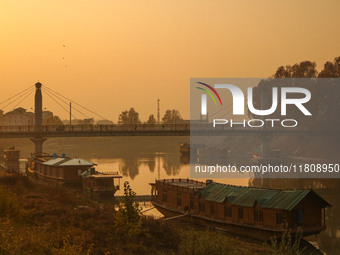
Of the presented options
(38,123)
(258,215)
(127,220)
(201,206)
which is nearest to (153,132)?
(38,123)

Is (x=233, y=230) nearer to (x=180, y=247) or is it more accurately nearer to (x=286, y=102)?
(x=180, y=247)

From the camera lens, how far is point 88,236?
98.8 ft

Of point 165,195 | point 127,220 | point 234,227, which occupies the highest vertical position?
point 127,220

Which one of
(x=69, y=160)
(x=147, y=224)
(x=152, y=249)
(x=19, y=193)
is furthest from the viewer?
(x=69, y=160)

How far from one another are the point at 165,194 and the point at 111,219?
14481mm

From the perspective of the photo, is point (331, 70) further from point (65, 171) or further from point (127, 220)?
point (127, 220)

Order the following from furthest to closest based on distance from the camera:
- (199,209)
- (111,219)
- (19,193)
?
(19,193), (199,209), (111,219)

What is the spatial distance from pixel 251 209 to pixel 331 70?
8207cm

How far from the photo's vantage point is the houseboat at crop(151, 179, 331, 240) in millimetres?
37125

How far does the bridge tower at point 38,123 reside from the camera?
3829 inches

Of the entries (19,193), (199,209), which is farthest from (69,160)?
(199,209)

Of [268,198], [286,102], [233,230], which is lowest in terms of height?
[233,230]

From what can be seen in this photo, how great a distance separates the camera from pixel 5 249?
2097 centimetres

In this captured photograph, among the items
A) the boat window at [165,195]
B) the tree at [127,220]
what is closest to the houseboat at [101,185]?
the boat window at [165,195]
